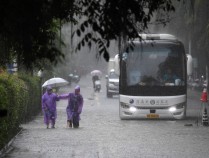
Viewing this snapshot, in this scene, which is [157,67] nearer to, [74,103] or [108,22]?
[74,103]

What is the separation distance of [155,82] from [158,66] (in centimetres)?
73

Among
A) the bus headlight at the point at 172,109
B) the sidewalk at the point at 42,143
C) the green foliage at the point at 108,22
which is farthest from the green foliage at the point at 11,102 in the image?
the green foliage at the point at 108,22

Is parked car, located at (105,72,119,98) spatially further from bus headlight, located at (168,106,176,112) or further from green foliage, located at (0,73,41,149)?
bus headlight, located at (168,106,176,112)

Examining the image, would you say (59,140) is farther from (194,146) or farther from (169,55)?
(169,55)

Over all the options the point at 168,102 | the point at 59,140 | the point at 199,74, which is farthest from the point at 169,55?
the point at 199,74

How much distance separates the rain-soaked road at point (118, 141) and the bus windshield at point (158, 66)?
1597 millimetres

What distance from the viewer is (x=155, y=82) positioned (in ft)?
100

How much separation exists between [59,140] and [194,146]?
410cm

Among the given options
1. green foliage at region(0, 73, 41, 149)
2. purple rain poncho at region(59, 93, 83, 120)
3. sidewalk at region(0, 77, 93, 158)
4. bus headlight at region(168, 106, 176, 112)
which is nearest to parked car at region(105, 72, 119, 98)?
green foliage at region(0, 73, 41, 149)

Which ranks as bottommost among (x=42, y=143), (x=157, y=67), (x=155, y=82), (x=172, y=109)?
(x=42, y=143)

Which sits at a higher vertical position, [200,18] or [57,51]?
[200,18]

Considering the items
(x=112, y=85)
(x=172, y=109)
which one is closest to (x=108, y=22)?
(x=172, y=109)

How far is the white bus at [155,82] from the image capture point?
99.4ft

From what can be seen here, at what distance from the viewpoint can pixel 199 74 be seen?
218ft
